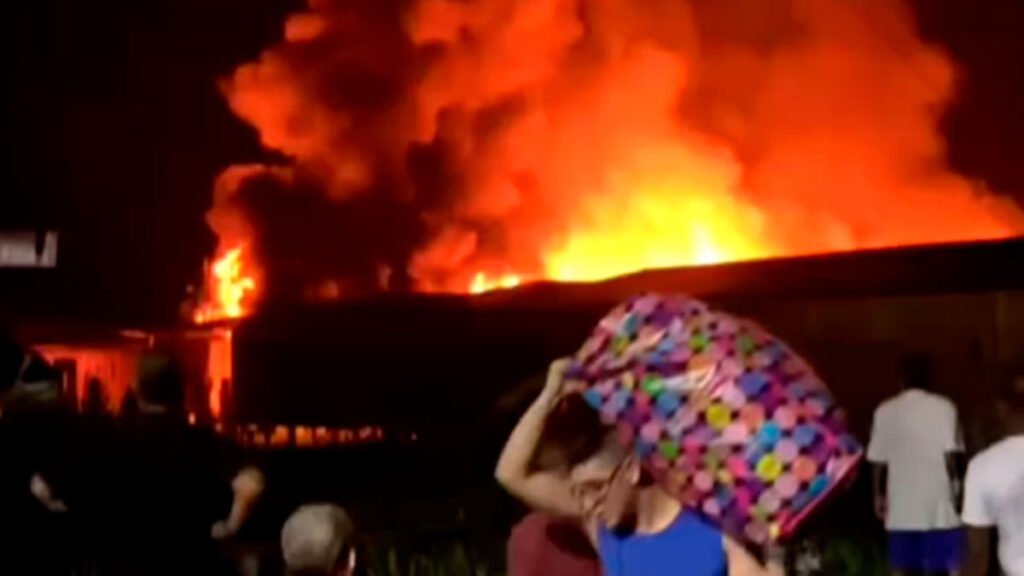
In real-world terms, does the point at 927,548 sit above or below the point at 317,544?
below

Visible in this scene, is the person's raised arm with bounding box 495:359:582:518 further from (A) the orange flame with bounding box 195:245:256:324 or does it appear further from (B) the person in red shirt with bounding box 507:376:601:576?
(A) the orange flame with bounding box 195:245:256:324

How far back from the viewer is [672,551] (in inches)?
144

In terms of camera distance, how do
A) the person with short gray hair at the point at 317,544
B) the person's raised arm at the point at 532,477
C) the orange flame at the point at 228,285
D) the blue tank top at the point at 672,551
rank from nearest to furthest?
the blue tank top at the point at 672,551
the person's raised arm at the point at 532,477
the person with short gray hair at the point at 317,544
the orange flame at the point at 228,285

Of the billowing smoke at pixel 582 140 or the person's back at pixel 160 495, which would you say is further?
the billowing smoke at pixel 582 140

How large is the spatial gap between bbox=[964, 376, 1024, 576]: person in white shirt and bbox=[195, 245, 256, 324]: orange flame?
45.2ft

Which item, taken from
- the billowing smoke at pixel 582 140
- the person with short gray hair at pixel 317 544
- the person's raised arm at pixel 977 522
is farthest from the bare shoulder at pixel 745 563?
the billowing smoke at pixel 582 140

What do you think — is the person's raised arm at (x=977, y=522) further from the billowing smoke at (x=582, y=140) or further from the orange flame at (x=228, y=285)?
the orange flame at (x=228, y=285)

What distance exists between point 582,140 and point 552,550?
16.4 m

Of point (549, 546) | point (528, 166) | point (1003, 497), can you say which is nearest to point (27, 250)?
point (528, 166)

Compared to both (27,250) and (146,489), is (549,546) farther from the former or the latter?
(27,250)

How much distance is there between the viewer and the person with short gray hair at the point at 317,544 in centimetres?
444

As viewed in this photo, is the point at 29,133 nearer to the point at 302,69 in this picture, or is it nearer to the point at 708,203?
the point at 302,69

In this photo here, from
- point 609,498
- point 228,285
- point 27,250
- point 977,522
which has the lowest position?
point 977,522

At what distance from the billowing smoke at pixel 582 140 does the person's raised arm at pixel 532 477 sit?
1466 centimetres
